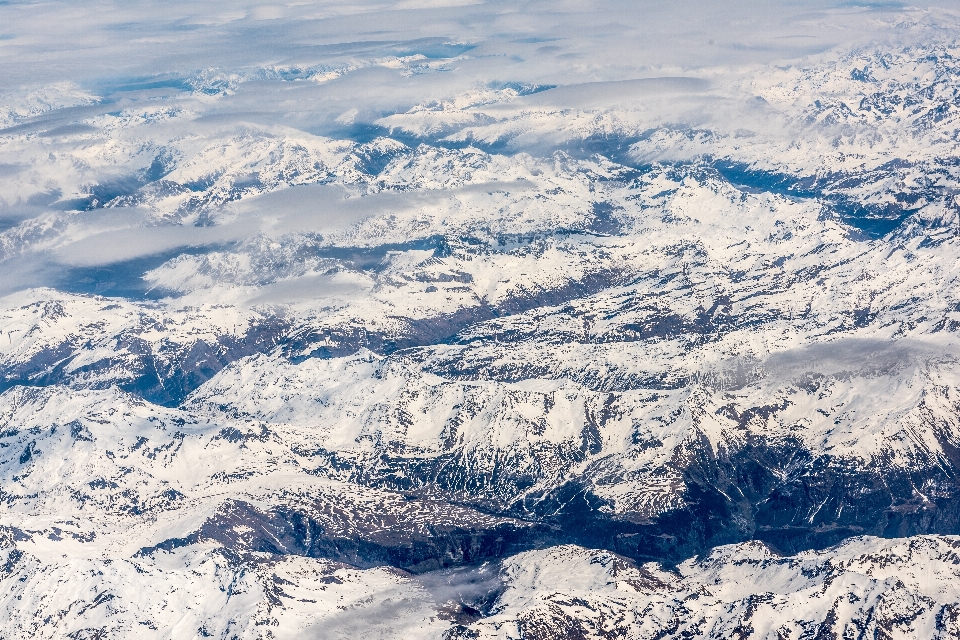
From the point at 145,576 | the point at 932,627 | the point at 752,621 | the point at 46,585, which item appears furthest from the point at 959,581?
the point at 46,585

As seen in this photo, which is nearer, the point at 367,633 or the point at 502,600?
the point at 367,633

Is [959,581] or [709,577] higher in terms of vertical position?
[959,581]

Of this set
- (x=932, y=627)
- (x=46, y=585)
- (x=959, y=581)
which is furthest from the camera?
(x=46, y=585)

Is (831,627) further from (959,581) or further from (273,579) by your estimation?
(273,579)

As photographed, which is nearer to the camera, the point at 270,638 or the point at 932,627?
the point at 932,627

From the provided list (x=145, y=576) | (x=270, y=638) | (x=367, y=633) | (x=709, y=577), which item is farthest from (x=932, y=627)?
(x=145, y=576)

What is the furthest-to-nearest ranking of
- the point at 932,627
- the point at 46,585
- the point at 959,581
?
the point at 46,585
the point at 959,581
the point at 932,627

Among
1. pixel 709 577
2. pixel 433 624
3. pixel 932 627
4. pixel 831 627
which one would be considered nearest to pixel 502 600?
pixel 433 624

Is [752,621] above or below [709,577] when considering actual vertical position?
above

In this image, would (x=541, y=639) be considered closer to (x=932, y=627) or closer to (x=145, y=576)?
(x=932, y=627)
